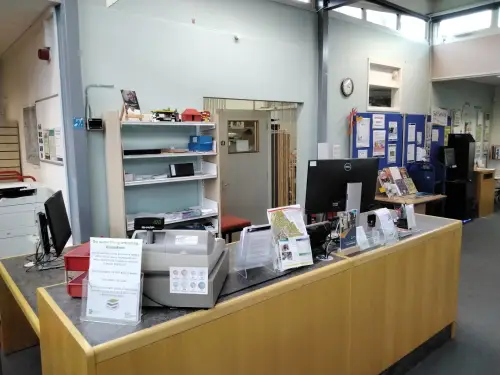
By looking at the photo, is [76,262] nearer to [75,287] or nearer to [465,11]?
[75,287]

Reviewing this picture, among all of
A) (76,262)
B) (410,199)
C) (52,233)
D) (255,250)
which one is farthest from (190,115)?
(410,199)

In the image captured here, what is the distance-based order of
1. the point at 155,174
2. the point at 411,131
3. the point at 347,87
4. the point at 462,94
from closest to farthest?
the point at 155,174, the point at 347,87, the point at 411,131, the point at 462,94

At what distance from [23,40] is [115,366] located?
4.35 meters

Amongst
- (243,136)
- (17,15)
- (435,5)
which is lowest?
(243,136)

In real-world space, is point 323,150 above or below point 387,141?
below

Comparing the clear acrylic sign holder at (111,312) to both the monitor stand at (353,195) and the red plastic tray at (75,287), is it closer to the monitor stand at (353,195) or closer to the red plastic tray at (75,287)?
the red plastic tray at (75,287)

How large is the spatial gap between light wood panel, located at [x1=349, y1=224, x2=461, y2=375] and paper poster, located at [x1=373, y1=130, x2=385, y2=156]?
3213mm

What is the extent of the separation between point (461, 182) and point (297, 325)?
608 cm

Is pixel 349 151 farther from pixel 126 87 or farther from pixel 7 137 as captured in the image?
pixel 7 137

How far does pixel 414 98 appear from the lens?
655 cm

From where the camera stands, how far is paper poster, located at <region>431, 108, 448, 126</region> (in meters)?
6.94

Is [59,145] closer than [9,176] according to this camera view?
Yes

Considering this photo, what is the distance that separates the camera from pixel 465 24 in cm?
635

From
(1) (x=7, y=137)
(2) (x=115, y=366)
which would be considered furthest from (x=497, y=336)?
(1) (x=7, y=137)
